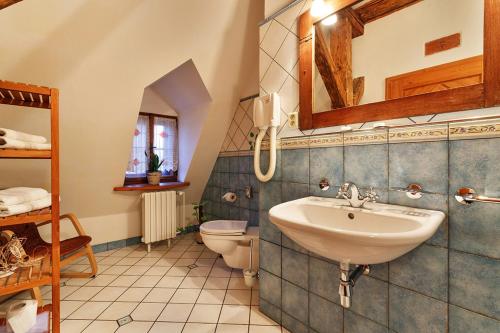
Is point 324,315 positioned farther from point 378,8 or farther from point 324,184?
point 378,8

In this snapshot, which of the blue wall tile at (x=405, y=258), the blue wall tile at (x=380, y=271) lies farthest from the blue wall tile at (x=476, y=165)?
the blue wall tile at (x=380, y=271)

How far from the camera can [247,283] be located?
5.80 ft

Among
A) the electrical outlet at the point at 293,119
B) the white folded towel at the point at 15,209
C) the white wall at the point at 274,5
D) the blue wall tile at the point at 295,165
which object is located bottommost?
the white folded towel at the point at 15,209

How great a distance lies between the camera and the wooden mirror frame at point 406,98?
2.48ft

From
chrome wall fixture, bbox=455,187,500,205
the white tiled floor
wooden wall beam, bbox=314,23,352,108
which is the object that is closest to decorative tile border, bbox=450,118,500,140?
chrome wall fixture, bbox=455,187,500,205

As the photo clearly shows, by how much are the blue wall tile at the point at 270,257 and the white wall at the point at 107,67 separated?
1583 millimetres

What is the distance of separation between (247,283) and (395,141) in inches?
55.7

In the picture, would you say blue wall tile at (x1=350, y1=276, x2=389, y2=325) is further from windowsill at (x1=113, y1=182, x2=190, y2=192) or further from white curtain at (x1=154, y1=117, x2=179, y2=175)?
white curtain at (x1=154, y1=117, x2=179, y2=175)

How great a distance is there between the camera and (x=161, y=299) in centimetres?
164

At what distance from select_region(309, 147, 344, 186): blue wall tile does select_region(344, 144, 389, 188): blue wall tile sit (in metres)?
0.03

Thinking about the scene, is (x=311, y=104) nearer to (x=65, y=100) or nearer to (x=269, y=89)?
(x=269, y=89)

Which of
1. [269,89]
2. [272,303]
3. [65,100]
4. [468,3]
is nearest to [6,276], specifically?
[65,100]

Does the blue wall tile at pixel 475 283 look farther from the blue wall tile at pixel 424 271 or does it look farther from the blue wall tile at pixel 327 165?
the blue wall tile at pixel 327 165

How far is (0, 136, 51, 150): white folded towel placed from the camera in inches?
40.8
